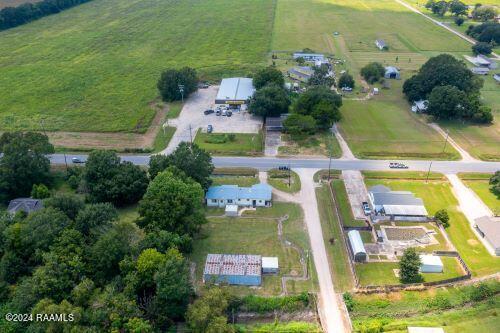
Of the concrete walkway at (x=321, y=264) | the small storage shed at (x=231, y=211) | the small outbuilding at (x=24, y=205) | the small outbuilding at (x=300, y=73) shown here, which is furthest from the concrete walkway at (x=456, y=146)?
the small outbuilding at (x=24, y=205)

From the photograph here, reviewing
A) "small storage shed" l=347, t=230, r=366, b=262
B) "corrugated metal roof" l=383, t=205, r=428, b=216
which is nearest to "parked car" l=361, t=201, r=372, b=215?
"corrugated metal roof" l=383, t=205, r=428, b=216

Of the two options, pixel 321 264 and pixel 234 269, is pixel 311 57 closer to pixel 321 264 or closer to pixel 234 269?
pixel 321 264

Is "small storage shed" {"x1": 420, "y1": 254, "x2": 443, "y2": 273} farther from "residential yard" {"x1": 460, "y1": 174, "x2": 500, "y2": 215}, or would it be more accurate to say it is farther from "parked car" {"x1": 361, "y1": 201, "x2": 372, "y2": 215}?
"residential yard" {"x1": 460, "y1": 174, "x2": 500, "y2": 215}

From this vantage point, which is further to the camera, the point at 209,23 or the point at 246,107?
the point at 209,23

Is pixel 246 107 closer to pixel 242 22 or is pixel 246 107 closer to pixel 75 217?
pixel 75 217

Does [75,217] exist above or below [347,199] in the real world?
above

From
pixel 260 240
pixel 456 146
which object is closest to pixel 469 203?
pixel 456 146

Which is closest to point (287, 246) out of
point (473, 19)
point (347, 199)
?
point (347, 199)
